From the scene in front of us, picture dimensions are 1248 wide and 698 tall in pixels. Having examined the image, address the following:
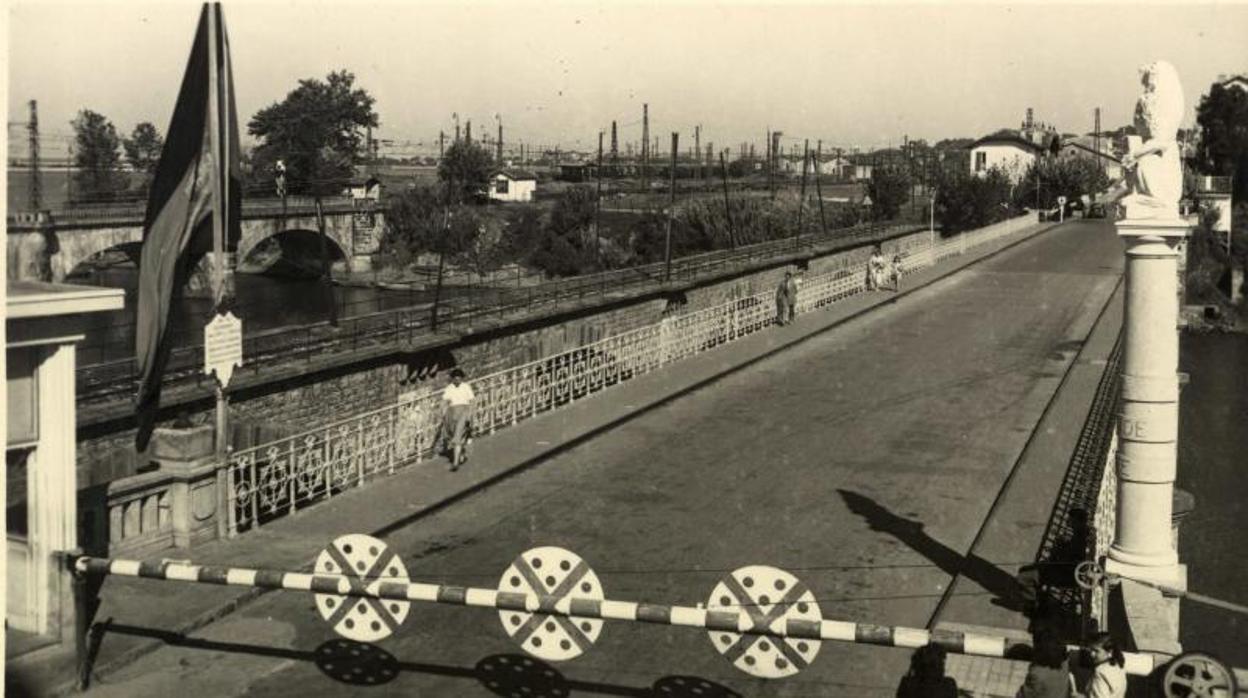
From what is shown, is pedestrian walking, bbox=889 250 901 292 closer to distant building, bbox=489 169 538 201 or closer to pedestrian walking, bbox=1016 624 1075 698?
pedestrian walking, bbox=1016 624 1075 698

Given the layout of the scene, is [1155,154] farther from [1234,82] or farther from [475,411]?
[1234,82]

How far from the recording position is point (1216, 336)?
6638cm

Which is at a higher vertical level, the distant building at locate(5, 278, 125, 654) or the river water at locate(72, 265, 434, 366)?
the distant building at locate(5, 278, 125, 654)

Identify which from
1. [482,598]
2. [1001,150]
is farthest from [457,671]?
[1001,150]

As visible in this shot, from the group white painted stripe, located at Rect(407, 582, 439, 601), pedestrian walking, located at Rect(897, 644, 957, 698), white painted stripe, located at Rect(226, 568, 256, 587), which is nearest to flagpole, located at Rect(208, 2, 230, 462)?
white painted stripe, located at Rect(226, 568, 256, 587)

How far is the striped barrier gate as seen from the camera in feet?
22.8

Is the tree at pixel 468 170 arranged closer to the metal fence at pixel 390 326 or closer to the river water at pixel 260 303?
the river water at pixel 260 303

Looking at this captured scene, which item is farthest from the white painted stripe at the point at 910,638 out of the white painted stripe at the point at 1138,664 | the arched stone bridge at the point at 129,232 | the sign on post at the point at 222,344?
the arched stone bridge at the point at 129,232

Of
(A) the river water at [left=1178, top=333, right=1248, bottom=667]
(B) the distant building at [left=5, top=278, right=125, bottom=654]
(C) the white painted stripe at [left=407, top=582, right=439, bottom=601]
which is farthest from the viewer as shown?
(A) the river water at [left=1178, top=333, right=1248, bottom=667]

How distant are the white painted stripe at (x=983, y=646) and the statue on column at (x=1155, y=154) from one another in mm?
3339

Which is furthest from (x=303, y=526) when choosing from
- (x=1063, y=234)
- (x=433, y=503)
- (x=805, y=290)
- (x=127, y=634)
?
(x=1063, y=234)

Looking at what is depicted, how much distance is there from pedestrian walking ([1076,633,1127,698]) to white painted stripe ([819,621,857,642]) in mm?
1285

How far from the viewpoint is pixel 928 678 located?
6.95m

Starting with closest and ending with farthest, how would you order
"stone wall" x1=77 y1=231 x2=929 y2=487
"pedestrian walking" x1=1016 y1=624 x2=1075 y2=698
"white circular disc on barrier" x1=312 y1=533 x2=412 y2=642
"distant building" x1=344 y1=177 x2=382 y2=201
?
1. "pedestrian walking" x1=1016 y1=624 x2=1075 y2=698
2. "white circular disc on barrier" x1=312 y1=533 x2=412 y2=642
3. "stone wall" x1=77 y1=231 x2=929 y2=487
4. "distant building" x1=344 y1=177 x2=382 y2=201
